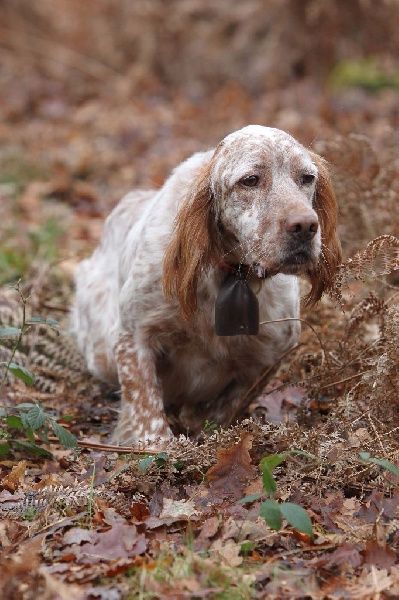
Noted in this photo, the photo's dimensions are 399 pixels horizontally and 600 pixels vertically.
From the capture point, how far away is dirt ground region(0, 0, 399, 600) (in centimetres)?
298

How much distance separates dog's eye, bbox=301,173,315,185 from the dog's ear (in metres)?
0.38

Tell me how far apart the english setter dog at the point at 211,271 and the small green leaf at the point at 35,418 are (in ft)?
1.77

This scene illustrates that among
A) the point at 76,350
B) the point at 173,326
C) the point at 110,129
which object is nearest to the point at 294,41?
the point at 110,129

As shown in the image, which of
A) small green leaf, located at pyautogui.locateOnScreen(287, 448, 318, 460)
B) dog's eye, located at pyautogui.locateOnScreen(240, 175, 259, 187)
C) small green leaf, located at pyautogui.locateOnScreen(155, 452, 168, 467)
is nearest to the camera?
small green leaf, located at pyautogui.locateOnScreen(287, 448, 318, 460)

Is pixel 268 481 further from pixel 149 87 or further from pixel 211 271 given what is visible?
pixel 149 87

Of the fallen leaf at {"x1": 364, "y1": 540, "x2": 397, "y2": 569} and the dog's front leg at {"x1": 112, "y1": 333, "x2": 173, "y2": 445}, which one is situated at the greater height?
the fallen leaf at {"x1": 364, "y1": 540, "x2": 397, "y2": 569}

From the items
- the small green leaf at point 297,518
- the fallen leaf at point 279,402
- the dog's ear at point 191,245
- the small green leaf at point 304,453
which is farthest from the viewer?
the fallen leaf at point 279,402

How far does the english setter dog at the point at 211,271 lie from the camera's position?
3.84 meters

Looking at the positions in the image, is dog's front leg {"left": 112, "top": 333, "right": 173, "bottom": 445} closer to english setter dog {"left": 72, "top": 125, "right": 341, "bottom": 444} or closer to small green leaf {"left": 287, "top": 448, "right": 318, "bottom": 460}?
english setter dog {"left": 72, "top": 125, "right": 341, "bottom": 444}

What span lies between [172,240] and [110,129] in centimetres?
712

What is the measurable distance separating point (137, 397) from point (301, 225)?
4.15 feet

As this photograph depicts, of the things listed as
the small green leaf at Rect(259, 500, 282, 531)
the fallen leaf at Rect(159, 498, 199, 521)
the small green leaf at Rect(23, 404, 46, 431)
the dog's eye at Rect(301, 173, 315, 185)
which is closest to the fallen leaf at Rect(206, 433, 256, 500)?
the fallen leaf at Rect(159, 498, 199, 521)

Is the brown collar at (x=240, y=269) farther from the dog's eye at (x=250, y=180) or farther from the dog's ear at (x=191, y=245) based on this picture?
the dog's eye at (x=250, y=180)

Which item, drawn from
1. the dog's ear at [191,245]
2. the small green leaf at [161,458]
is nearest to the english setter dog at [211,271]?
the dog's ear at [191,245]
